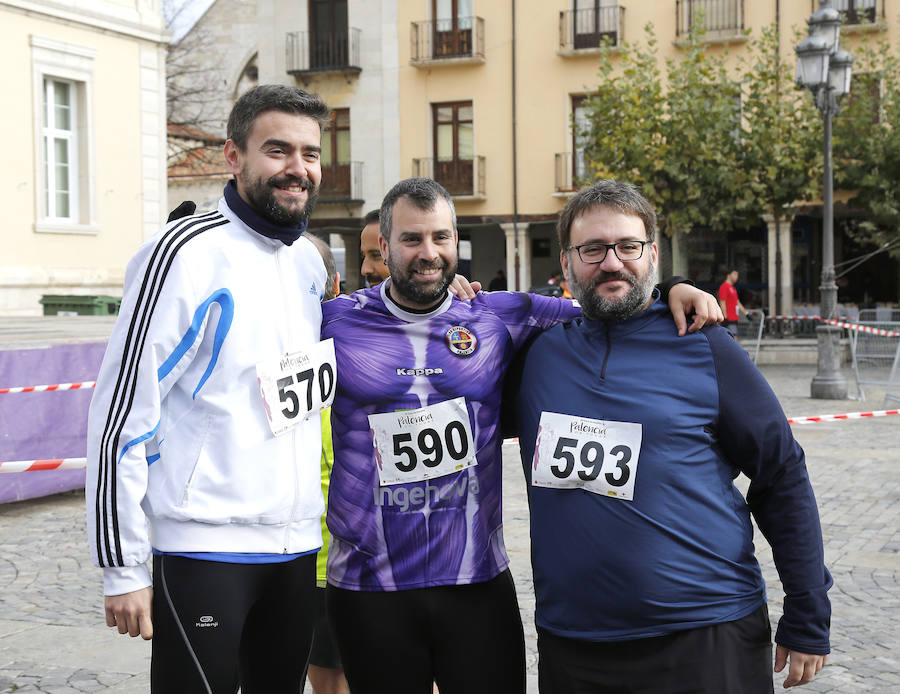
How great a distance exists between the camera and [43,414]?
862 centimetres

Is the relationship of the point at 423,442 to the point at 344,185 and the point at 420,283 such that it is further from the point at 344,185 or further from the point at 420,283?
the point at 344,185

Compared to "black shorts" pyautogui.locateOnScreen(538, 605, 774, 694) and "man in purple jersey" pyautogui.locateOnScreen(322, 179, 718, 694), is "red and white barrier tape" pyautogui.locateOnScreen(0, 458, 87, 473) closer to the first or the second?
"man in purple jersey" pyautogui.locateOnScreen(322, 179, 718, 694)

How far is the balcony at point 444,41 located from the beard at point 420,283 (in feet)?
96.2

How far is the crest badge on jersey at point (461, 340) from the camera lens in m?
3.19

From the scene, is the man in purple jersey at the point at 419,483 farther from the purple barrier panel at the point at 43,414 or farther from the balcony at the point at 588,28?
the balcony at the point at 588,28

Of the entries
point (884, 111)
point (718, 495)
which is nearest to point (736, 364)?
point (718, 495)

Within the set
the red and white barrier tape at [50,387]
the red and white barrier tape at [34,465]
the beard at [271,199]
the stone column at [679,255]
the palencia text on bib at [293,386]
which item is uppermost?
the stone column at [679,255]

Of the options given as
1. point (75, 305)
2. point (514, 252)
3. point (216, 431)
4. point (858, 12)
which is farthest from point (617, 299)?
point (514, 252)

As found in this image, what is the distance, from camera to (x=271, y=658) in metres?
3.05

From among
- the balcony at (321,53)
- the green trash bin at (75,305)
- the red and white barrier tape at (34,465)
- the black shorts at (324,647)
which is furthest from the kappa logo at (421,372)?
the balcony at (321,53)

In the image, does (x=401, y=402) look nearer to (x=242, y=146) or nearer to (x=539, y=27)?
(x=242, y=146)

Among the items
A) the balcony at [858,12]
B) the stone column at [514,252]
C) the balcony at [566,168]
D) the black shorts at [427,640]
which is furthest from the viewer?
the stone column at [514,252]

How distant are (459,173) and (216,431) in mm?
29672

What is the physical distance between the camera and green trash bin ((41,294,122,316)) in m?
19.2
